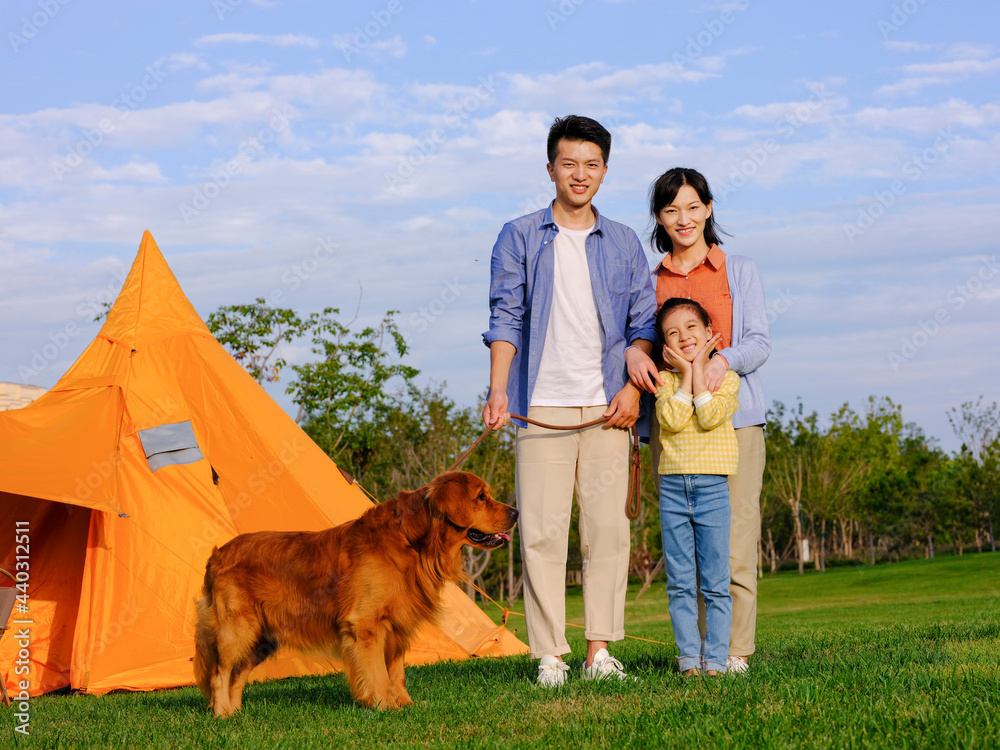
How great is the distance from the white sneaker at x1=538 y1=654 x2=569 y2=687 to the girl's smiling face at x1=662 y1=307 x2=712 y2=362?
161 centimetres

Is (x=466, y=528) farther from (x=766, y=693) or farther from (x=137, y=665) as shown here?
(x=137, y=665)

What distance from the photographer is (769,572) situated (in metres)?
41.5

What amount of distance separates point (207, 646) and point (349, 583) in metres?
0.84

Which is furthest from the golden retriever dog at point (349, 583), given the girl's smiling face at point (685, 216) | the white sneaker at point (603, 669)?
the girl's smiling face at point (685, 216)

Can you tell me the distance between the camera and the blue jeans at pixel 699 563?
13.8 ft

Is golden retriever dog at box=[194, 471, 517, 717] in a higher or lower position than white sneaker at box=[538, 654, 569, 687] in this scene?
higher

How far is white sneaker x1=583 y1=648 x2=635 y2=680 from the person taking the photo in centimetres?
425

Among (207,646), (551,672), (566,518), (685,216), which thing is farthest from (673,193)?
(207,646)

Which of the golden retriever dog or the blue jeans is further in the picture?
the golden retriever dog

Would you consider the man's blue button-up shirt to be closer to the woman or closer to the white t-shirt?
the white t-shirt

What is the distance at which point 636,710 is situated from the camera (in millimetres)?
3508

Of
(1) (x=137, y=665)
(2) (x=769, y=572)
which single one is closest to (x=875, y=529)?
(2) (x=769, y=572)

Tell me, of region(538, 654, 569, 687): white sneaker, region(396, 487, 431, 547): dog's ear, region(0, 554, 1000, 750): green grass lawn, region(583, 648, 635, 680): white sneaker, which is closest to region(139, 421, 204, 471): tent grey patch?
region(0, 554, 1000, 750): green grass lawn

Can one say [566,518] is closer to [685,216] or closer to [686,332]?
[686,332]
